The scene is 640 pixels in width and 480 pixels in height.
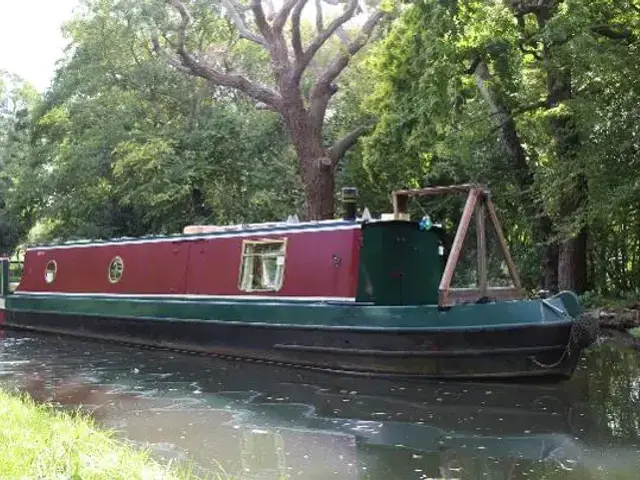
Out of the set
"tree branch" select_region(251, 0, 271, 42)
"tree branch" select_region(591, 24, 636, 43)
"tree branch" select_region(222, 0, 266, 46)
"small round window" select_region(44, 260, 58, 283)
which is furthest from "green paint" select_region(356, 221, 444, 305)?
"small round window" select_region(44, 260, 58, 283)

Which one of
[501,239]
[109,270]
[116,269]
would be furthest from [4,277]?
[501,239]

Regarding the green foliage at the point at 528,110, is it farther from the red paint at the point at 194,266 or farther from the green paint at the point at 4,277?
the green paint at the point at 4,277

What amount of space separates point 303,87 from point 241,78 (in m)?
6.09

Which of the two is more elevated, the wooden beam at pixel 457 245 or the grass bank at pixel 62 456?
the wooden beam at pixel 457 245

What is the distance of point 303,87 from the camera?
21281mm

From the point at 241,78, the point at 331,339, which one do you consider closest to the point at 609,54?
the point at 331,339

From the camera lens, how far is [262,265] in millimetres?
10906

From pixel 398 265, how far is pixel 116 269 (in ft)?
19.4

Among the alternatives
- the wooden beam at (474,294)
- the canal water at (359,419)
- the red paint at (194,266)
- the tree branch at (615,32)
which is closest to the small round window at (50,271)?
the red paint at (194,266)

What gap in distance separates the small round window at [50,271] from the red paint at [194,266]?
10 centimetres

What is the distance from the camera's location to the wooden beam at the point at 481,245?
9.05 metres

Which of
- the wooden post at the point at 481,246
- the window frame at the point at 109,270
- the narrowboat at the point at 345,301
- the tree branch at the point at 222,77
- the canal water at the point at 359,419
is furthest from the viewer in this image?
the tree branch at the point at 222,77

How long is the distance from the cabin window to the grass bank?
5522mm

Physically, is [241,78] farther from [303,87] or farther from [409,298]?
[409,298]
